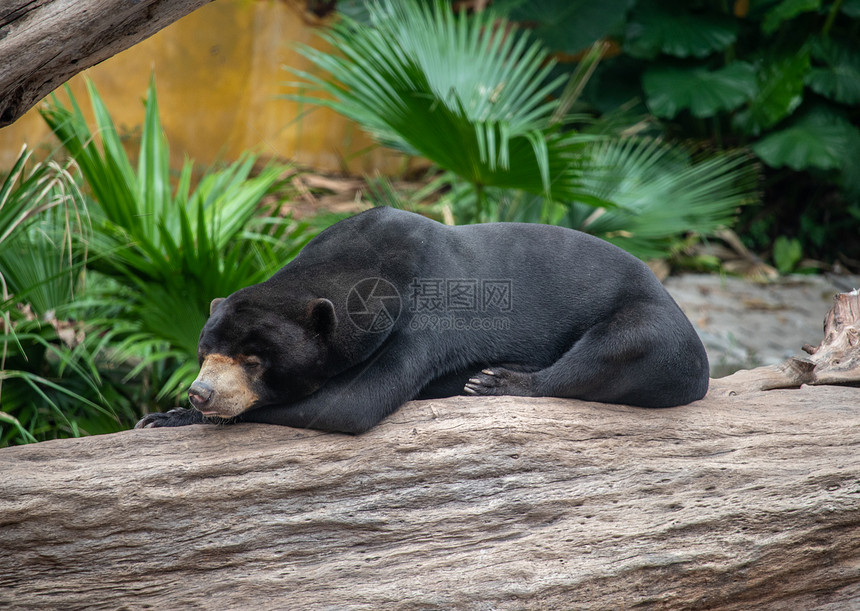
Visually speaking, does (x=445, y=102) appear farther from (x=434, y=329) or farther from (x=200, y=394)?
(x=200, y=394)

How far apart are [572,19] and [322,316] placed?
22.3 feet

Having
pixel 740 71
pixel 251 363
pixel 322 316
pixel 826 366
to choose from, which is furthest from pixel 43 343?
pixel 740 71

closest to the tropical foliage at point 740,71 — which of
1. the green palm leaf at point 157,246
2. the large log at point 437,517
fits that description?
the green palm leaf at point 157,246

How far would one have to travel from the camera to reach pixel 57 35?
94.7 inches

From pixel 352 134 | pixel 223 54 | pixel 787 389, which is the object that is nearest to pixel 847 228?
pixel 352 134

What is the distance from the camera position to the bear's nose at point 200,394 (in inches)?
99.5

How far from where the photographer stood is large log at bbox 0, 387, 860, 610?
8.83 ft

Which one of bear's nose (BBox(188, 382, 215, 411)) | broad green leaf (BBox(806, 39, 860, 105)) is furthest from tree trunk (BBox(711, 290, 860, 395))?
broad green leaf (BBox(806, 39, 860, 105))

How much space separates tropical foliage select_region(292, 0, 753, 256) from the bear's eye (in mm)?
1909

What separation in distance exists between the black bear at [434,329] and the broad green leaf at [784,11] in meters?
6.25

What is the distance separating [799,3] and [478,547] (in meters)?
7.50

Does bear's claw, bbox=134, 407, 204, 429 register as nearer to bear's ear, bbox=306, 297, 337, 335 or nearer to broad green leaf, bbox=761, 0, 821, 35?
bear's ear, bbox=306, 297, 337, 335

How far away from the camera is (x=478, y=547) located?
111 inches

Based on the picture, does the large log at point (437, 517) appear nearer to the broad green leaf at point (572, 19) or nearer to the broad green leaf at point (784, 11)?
the broad green leaf at point (572, 19)
